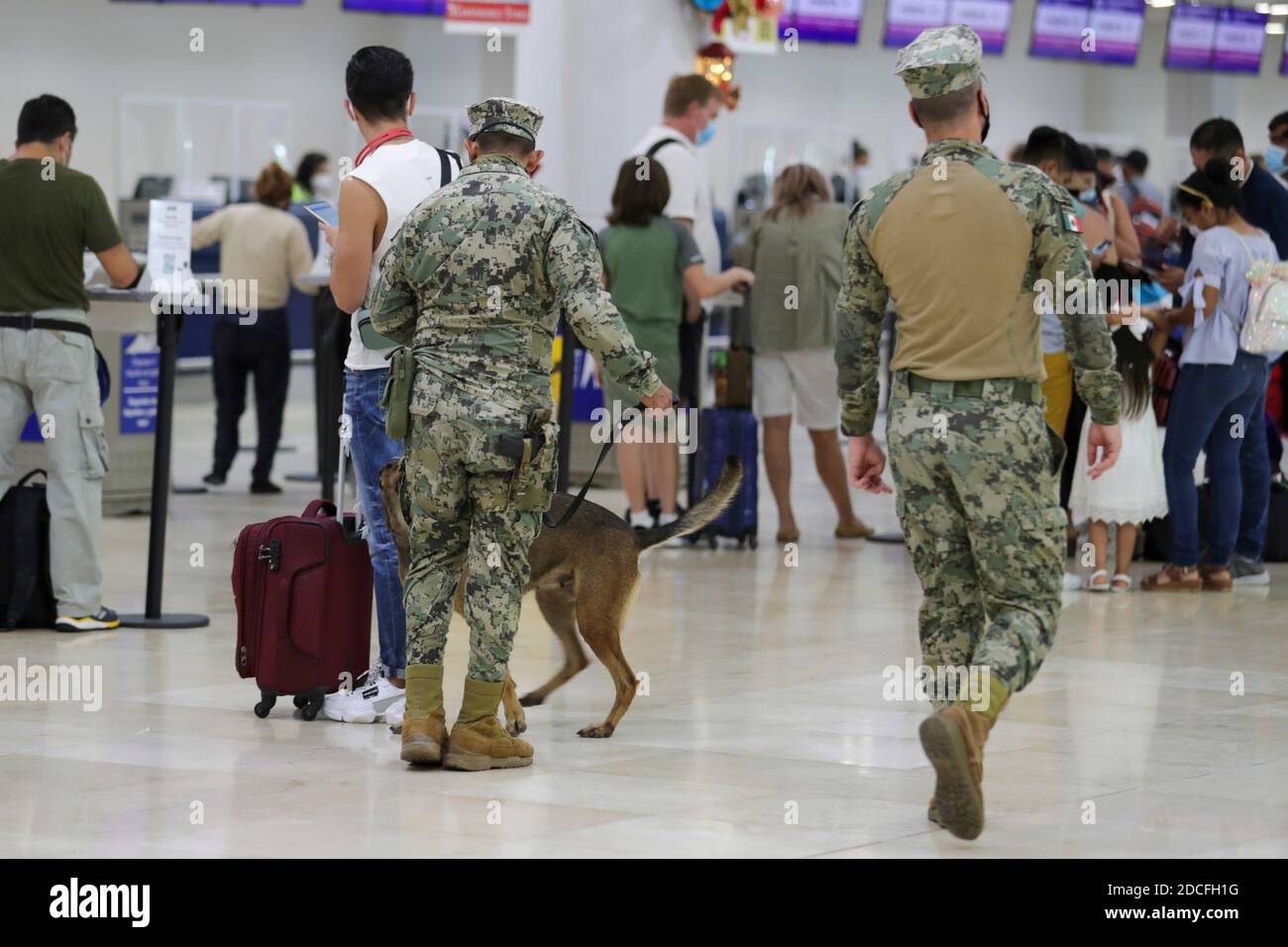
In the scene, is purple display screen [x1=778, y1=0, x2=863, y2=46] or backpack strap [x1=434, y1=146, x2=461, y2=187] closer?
backpack strap [x1=434, y1=146, x2=461, y2=187]

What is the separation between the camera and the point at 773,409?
10.2 m

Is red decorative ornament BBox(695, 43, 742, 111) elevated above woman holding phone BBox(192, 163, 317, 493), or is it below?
above

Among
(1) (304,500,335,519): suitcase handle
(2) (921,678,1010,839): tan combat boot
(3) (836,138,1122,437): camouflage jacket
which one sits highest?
(3) (836,138,1122,437): camouflage jacket

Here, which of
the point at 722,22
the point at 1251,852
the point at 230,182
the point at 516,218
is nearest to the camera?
the point at 1251,852

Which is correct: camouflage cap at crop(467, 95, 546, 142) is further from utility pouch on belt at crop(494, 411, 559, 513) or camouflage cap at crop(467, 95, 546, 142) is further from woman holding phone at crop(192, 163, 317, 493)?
woman holding phone at crop(192, 163, 317, 493)

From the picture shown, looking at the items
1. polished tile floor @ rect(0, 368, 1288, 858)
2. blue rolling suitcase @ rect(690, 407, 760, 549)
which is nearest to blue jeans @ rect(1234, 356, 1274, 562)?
polished tile floor @ rect(0, 368, 1288, 858)

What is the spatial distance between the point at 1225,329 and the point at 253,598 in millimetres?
4460

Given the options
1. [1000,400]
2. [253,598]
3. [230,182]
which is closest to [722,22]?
[253,598]

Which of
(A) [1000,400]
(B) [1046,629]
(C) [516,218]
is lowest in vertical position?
(B) [1046,629]

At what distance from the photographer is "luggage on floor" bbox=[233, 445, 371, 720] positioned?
5.82 meters

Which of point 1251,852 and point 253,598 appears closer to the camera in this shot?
point 1251,852

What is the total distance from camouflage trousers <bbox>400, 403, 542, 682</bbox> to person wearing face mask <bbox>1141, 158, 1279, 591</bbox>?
13.6ft

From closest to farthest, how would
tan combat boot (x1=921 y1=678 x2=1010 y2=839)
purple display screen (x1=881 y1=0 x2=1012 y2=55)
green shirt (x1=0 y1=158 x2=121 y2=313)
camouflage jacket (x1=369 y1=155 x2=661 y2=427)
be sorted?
tan combat boot (x1=921 y1=678 x2=1010 y2=839) → camouflage jacket (x1=369 y1=155 x2=661 y2=427) → green shirt (x1=0 y1=158 x2=121 y2=313) → purple display screen (x1=881 y1=0 x2=1012 y2=55)
